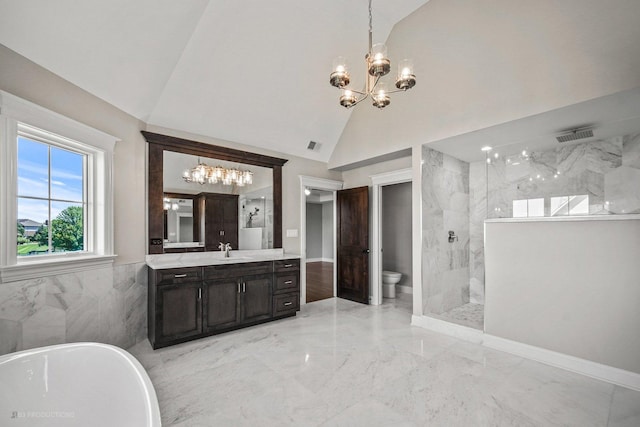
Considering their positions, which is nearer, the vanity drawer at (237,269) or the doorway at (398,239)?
the vanity drawer at (237,269)

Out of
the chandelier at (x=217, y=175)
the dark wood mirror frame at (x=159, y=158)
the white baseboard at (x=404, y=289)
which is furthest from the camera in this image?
the white baseboard at (x=404, y=289)

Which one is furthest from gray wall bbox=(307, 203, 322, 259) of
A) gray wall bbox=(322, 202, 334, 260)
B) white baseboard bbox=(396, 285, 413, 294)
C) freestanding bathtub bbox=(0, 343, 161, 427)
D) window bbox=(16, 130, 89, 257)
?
freestanding bathtub bbox=(0, 343, 161, 427)

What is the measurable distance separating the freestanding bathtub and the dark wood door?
11.8 ft

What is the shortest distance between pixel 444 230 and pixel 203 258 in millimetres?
3439

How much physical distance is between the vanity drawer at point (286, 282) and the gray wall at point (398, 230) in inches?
101

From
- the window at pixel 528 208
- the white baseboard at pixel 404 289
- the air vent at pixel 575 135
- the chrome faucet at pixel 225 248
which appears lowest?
the white baseboard at pixel 404 289

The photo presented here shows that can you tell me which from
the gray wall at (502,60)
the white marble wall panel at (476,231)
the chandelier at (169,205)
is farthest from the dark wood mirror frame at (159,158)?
the white marble wall panel at (476,231)

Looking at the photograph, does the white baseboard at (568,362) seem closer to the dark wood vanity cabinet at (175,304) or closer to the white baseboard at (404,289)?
the white baseboard at (404,289)

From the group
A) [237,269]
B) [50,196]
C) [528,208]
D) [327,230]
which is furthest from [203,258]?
[327,230]

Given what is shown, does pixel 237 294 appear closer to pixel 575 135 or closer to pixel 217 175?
pixel 217 175

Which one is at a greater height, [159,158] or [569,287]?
[159,158]

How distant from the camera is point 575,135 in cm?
319

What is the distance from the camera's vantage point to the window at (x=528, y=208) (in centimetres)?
307

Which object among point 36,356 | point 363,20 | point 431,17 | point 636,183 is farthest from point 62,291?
point 636,183
